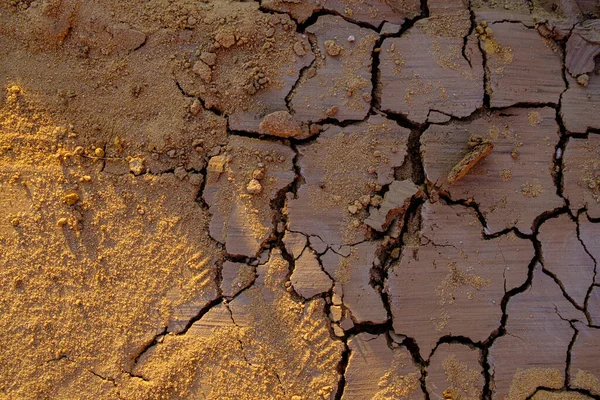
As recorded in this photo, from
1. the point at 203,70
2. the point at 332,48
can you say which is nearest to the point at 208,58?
the point at 203,70

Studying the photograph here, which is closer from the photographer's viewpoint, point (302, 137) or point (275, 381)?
point (275, 381)

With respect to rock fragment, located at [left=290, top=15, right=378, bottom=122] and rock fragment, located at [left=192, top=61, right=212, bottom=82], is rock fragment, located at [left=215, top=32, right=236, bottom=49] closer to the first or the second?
rock fragment, located at [left=192, top=61, right=212, bottom=82]

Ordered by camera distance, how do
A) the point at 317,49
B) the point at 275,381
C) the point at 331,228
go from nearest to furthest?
1. the point at 275,381
2. the point at 331,228
3. the point at 317,49

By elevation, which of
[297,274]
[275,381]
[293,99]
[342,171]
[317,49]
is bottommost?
[275,381]

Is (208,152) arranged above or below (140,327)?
above

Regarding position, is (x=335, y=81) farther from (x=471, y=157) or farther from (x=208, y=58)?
(x=471, y=157)

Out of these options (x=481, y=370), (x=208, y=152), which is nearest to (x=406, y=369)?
(x=481, y=370)

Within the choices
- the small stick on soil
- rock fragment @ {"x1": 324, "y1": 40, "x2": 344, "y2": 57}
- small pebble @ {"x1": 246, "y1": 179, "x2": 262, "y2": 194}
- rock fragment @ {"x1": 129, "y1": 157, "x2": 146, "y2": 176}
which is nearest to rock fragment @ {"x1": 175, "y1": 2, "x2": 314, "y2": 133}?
rock fragment @ {"x1": 324, "y1": 40, "x2": 344, "y2": 57}

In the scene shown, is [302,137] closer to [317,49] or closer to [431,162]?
[317,49]

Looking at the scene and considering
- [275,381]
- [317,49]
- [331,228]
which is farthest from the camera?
[317,49]
